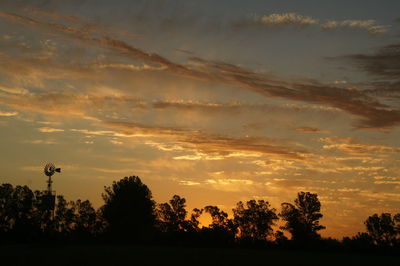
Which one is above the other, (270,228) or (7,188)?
(7,188)

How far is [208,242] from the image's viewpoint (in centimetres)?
9256

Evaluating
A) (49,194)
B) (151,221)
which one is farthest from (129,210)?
(49,194)

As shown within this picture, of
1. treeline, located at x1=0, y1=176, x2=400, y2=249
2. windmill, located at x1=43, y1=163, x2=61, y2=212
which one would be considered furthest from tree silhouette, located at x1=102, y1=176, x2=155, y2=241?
windmill, located at x1=43, y1=163, x2=61, y2=212

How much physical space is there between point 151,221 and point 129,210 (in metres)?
6.78

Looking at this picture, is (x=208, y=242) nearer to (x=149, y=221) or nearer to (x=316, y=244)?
(x=316, y=244)

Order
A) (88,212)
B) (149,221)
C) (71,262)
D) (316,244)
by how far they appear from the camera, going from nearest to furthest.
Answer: (71,262), (316,244), (149,221), (88,212)

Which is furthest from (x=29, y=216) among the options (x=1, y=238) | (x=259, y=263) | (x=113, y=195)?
(x=259, y=263)

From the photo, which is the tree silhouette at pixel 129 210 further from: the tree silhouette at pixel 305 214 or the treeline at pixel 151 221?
the tree silhouette at pixel 305 214

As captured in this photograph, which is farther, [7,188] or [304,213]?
[7,188]

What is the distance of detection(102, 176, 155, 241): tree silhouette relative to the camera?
4491 inches

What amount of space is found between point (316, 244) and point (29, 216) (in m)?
93.3

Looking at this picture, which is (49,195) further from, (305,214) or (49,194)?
(305,214)

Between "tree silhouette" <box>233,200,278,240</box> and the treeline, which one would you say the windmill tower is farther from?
"tree silhouette" <box>233,200,278,240</box>

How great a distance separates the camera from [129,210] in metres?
117
